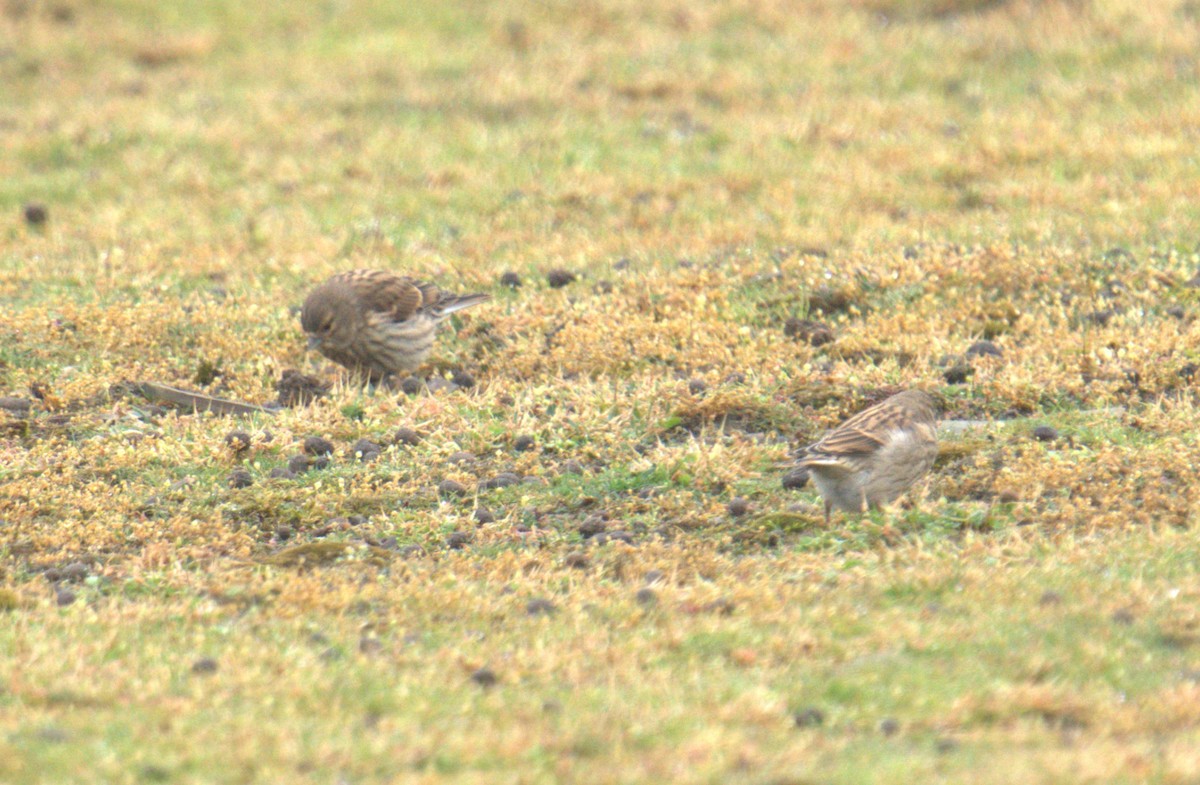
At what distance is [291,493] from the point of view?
8.89 meters

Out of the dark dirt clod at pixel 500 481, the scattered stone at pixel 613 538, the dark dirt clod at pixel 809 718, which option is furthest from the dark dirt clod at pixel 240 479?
the dark dirt clod at pixel 809 718

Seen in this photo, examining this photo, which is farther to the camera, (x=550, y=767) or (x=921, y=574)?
(x=921, y=574)

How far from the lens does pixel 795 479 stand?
29.4ft

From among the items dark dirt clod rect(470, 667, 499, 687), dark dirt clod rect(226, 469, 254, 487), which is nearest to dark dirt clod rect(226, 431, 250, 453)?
dark dirt clod rect(226, 469, 254, 487)

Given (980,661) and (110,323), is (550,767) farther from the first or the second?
(110,323)

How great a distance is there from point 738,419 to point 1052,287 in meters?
3.16

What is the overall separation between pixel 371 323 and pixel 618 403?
1921 mm

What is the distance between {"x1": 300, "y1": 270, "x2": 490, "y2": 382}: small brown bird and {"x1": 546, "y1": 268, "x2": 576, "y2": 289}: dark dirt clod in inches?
54.1

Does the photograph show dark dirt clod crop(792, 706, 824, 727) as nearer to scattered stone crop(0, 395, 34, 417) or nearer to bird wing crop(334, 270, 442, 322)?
bird wing crop(334, 270, 442, 322)

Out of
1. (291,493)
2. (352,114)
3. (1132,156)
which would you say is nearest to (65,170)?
(352,114)

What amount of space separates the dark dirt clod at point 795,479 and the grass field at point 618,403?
0.60 ft

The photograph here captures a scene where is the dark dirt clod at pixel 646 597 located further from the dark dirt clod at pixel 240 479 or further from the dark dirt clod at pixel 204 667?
the dark dirt clod at pixel 240 479

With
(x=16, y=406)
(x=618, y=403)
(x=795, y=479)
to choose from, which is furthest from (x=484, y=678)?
(x=16, y=406)

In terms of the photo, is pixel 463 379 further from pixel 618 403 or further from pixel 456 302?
pixel 618 403
